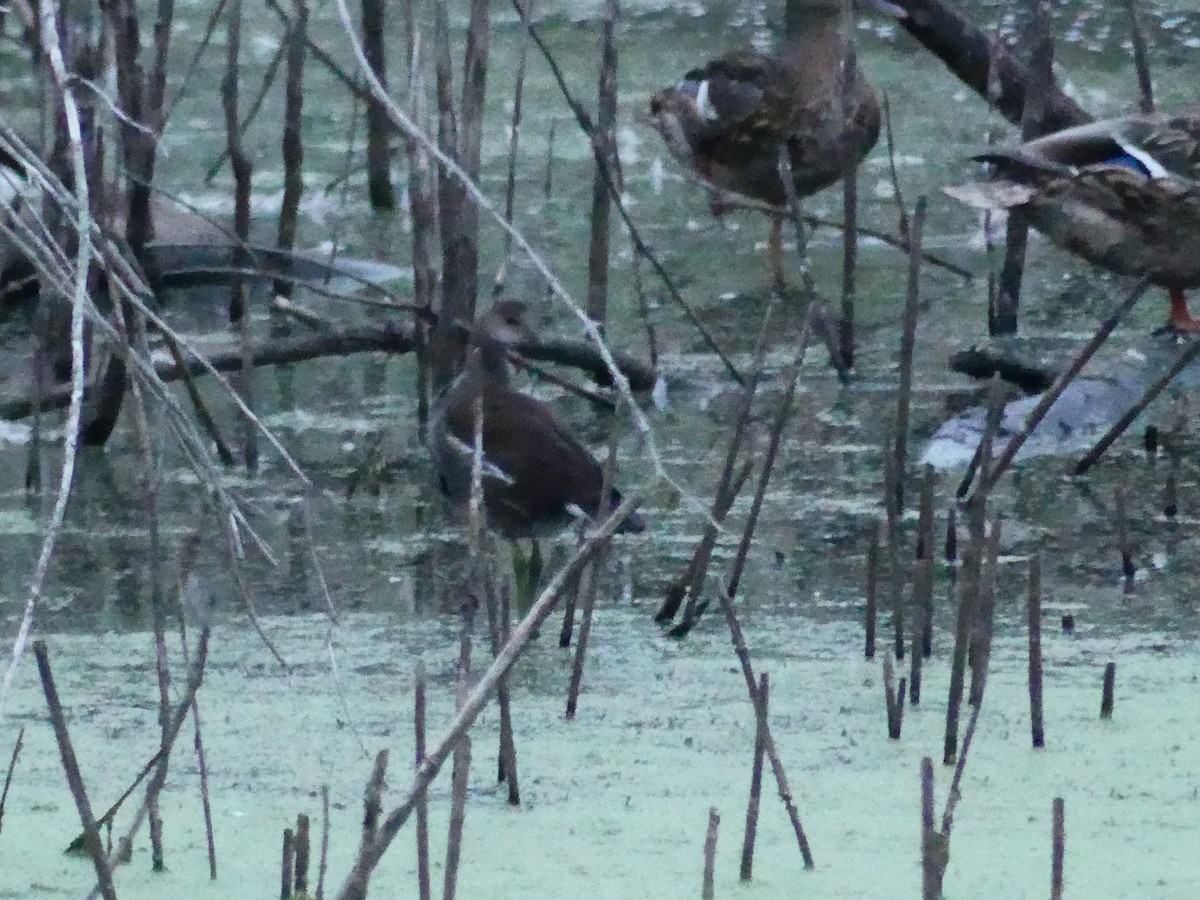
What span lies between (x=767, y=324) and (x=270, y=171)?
15.1ft

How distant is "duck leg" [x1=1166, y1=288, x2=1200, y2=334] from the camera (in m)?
5.65

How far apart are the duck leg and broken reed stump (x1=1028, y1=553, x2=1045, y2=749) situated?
2.51 m

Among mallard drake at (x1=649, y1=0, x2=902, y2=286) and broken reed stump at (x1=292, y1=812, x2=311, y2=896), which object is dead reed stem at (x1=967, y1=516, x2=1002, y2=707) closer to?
broken reed stump at (x1=292, y1=812, x2=311, y2=896)

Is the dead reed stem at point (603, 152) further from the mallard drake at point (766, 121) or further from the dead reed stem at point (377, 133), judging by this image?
the mallard drake at point (766, 121)

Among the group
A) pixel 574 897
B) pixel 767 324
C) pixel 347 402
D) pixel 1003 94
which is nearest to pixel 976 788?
pixel 574 897

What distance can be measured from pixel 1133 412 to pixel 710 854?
2.19 metres

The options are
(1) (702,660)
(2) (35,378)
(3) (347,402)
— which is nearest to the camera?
(1) (702,660)

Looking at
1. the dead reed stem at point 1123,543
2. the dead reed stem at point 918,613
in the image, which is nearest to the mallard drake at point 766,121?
the dead reed stem at point 1123,543

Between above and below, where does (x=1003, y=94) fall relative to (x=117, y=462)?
above

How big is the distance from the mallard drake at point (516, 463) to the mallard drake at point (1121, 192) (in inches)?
65.1

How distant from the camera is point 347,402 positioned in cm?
550

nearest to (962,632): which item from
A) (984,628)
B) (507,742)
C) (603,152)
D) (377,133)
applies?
(984,628)

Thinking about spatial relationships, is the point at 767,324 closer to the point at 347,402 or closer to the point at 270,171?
the point at 347,402

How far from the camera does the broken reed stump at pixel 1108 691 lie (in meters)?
3.36
